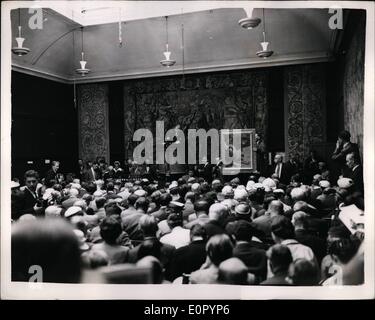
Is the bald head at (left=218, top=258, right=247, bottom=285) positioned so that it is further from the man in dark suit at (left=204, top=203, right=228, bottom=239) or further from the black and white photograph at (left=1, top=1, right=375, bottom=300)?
the man in dark suit at (left=204, top=203, right=228, bottom=239)

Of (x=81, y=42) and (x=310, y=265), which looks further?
(x=81, y=42)

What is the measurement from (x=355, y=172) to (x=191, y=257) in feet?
6.61

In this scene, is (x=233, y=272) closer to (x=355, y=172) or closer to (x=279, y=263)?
(x=279, y=263)

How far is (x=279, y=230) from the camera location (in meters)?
3.69

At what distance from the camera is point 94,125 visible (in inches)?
567

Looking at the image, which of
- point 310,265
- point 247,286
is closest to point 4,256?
point 247,286

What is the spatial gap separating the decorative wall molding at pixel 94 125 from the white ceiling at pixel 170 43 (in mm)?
762

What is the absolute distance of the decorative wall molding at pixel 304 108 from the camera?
1220cm

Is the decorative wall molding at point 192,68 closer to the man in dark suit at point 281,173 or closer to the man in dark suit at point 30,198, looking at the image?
the man in dark suit at point 281,173

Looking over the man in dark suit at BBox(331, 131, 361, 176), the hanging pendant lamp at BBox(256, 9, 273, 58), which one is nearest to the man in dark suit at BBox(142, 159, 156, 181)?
the hanging pendant lamp at BBox(256, 9, 273, 58)

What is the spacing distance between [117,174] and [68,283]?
874 centimetres

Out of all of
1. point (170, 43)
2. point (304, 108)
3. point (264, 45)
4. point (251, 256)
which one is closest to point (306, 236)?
point (251, 256)

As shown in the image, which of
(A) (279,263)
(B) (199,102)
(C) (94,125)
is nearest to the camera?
(A) (279,263)
